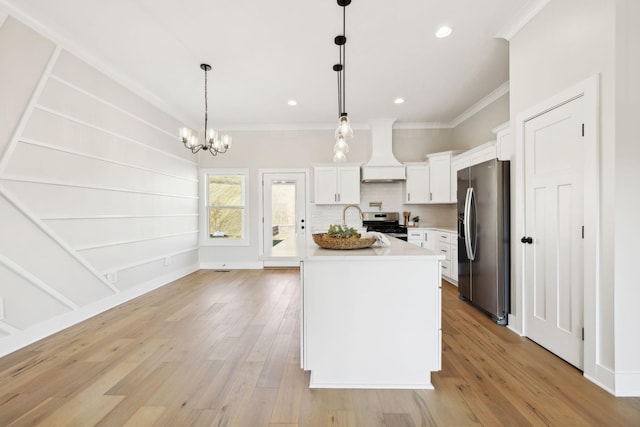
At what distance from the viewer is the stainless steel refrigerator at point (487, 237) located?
9.06ft

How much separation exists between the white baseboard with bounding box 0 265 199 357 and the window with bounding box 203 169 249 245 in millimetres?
1578

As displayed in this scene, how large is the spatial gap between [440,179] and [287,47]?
336 centimetres

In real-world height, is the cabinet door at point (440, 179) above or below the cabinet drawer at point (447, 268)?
above

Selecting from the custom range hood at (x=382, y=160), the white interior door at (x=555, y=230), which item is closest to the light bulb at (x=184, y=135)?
the custom range hood at (x=382, y=160)

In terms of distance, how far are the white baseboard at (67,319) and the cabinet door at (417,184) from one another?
176 inches

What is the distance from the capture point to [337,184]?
5.33 metres

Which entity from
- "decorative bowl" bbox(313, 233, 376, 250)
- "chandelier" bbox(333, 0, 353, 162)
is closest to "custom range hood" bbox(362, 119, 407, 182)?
"chandelier" bbox(333, 0, 353, 162)

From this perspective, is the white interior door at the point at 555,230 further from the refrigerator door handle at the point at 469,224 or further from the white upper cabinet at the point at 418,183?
the white upper cabinet at the point at 418,183

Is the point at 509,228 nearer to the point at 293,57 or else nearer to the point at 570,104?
the point at 570,104

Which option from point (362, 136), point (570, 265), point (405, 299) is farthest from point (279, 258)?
point (362, 136)

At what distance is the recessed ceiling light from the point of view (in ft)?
8.84

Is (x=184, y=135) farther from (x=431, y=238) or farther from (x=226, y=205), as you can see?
(x=431, y=238)

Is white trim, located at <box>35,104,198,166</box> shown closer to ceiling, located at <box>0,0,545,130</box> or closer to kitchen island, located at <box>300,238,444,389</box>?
ceiling, located at <box>0,0,545,130</box>

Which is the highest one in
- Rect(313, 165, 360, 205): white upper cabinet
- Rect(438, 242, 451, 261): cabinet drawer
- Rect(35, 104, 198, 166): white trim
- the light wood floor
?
Rect(35, 104, 198, 166): white trim
